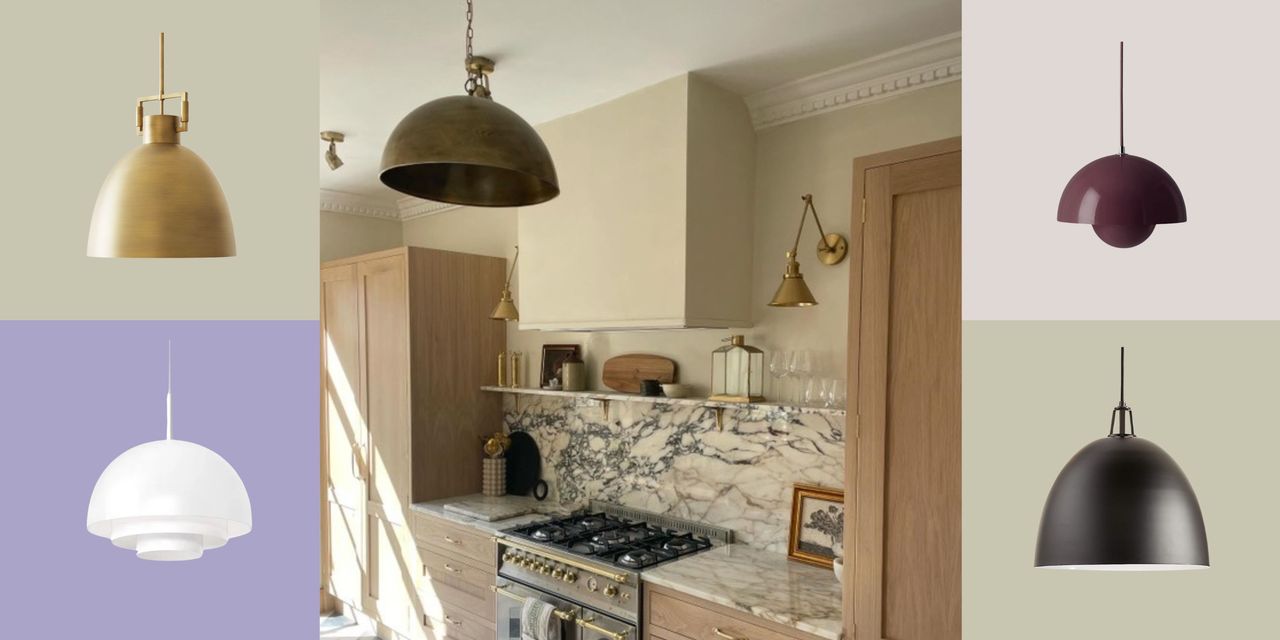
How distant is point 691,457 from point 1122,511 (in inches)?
102

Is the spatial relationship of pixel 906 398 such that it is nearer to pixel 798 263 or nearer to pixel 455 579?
pixel 798 263

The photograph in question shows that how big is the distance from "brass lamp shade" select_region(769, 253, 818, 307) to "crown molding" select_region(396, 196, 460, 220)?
262cm

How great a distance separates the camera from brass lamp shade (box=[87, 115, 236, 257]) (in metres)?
0.50

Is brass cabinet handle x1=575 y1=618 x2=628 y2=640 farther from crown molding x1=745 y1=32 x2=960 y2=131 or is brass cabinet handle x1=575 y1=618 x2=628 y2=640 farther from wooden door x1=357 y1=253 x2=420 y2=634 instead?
crown molding x1=745 y1=32 x2=960 y2=131

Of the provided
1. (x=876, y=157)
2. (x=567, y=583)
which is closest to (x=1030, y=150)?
(x=876, y=157)

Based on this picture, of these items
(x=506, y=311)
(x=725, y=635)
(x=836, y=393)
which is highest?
(x=506, y=311)

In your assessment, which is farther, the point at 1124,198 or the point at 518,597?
the point at 518,597

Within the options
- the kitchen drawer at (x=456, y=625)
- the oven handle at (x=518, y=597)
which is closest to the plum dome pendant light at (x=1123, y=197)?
the oven handle at (x=518, y=597)

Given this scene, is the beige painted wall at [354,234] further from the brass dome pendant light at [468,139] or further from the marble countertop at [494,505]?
the brass dome pendant light at [468,139]

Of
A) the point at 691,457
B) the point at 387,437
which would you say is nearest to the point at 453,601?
the point at 387,437

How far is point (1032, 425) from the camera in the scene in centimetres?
70

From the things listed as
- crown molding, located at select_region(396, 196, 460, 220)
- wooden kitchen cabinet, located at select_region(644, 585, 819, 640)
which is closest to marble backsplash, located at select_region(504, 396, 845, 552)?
wooden kitchen cabinet, located at select_region(644, 585, 819, 640)

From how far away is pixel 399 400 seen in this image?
151 inches

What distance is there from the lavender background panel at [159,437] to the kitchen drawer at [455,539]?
9.32 feet
